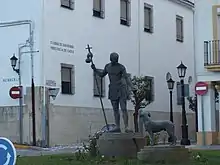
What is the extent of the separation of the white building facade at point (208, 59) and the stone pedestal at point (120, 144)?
34.4 feet

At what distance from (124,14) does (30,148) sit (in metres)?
11.0

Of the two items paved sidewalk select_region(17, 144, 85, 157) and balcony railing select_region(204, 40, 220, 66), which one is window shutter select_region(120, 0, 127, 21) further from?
paved sidewalk select_region(17, 144, 85, 157)

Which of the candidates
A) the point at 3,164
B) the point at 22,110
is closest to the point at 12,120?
the point at 22,110

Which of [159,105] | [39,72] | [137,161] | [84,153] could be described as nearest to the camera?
[137,161]

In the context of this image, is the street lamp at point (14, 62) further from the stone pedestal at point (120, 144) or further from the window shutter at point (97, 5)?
the stone pedestal at point (120, 144)

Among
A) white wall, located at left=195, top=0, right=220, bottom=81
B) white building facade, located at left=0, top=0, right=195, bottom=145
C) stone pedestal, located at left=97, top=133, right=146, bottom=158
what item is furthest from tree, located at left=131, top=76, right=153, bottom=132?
stone pedestal, located at left=97, top=133, right=146, bottom=158

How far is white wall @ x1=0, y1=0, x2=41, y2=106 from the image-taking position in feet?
90.1

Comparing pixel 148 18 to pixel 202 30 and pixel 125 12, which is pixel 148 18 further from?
pixel 202 30

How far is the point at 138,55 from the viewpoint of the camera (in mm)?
34219

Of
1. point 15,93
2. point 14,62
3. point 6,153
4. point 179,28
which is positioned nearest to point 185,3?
Result: point 179,28

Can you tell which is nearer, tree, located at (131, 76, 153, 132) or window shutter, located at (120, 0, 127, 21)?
tree, located at (131, 76, 153, 132)

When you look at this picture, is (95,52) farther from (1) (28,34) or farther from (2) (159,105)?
(2) (159,105)

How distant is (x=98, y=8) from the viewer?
3138 centimetres

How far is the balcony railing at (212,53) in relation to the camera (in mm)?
25359
